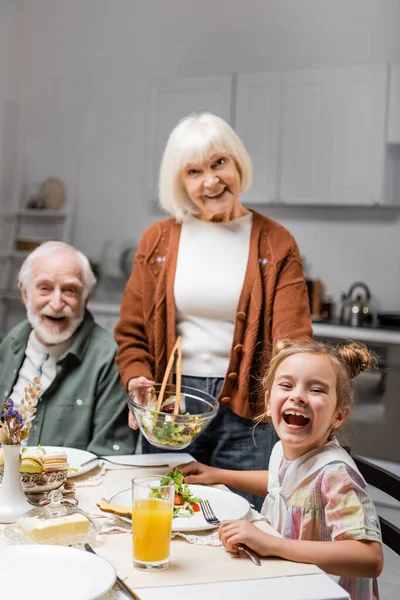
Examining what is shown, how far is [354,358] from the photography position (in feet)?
4.98

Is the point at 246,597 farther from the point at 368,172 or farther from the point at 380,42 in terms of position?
the point at 380,42

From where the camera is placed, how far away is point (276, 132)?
14.6 ft

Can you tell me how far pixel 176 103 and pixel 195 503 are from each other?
377 cm

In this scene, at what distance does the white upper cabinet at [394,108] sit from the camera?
4117mm

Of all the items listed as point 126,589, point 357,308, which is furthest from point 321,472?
point 357,308

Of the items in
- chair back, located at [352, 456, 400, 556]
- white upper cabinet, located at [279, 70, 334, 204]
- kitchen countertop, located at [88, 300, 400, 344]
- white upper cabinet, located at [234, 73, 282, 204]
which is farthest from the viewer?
white upper cabinet, located at [234, 73, 282, 204]

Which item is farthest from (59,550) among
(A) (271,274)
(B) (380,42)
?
(B) (380,42)

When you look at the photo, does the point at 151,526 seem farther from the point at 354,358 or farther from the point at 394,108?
the point at 394,108

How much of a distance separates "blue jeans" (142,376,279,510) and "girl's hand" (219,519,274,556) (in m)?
0.76

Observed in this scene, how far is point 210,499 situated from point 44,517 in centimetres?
36

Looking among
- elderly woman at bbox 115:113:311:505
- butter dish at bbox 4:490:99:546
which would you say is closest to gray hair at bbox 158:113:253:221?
elderly woman at bbox 115:113:311:505

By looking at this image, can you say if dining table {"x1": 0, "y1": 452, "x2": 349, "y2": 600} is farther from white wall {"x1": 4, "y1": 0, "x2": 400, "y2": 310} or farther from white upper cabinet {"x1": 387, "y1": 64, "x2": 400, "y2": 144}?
white wall {"x1": 4, "y1": 0, "x2": 400, "y2": 310}

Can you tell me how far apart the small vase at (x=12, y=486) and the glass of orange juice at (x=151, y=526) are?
29 cm

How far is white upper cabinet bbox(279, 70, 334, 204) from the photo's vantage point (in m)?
4.34
